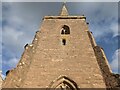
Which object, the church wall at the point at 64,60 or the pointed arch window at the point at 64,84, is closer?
the pointed arch window at the point at 64,84

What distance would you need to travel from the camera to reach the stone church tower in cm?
1762

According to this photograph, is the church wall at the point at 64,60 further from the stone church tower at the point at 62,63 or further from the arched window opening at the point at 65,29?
the arched window opening at the point at 65,29

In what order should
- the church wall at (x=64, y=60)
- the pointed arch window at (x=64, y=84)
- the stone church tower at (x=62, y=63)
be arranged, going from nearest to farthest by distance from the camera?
the pointed arch window at (x=64, y=84) → the stone church tower at (x=62, y=63) → the church wall at (x=64, y=60)

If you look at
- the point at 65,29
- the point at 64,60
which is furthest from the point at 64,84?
the point at 65,29

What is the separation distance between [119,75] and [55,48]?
5.64 meters

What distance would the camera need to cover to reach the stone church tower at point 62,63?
17.6 metres

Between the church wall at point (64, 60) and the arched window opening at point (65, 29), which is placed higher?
the arched window opening at point (65, 29)

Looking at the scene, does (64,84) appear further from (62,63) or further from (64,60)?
(64,60)

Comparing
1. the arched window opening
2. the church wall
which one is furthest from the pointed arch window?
the arched window opening

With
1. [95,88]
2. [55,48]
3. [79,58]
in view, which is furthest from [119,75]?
[55,48]

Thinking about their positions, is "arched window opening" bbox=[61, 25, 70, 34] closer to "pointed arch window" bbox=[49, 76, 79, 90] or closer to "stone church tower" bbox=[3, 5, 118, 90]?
"stone church tower" bbox=[3, 5, 118, 90]

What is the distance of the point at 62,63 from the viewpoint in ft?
63.3

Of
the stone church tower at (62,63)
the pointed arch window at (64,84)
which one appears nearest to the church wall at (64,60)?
the stone church tower at (62,63)

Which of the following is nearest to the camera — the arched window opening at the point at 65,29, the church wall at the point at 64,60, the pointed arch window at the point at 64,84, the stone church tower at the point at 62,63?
the pointed arch window at the point at 64,84
